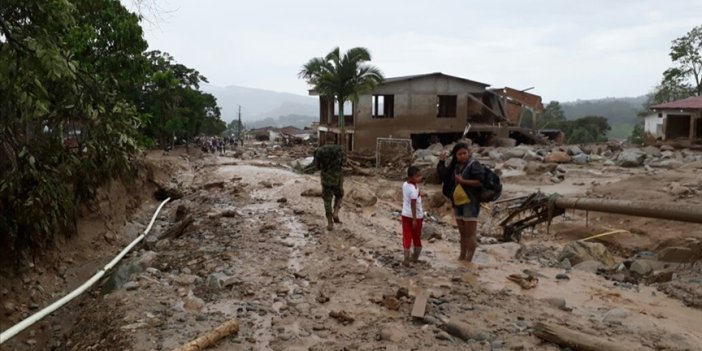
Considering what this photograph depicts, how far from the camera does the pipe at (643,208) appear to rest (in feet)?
21.3

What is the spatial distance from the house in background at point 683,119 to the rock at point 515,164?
877 cm

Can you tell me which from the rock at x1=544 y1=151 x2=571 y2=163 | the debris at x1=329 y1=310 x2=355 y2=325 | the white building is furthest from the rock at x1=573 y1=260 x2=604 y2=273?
the white building

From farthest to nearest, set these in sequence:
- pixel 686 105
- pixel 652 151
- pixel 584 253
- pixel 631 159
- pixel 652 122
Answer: pixel 652 122
pixel 686 105
pixel 652 151
pixel 631 159
pixel 584 253

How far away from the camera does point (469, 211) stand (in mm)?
6117

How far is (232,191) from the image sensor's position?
1356cm

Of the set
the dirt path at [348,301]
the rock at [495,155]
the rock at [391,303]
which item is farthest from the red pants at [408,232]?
the rock at [495,155]

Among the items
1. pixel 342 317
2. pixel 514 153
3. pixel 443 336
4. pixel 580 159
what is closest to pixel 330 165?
pixel 342 317

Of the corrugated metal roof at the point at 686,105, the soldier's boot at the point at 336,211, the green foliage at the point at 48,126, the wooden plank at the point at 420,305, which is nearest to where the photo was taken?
the wooden plank at the point at 420,305

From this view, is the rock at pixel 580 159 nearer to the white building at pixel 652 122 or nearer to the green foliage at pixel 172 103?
the white building at pixel 652 122

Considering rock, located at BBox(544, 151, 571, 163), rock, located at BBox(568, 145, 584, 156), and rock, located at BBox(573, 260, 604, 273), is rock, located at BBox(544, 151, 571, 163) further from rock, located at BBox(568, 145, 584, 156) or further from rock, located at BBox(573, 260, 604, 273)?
rock, located at BBox(573, 260, 604, 273)

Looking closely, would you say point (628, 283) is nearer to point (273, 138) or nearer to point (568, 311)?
point (568, 311)

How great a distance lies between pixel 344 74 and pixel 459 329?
1983cm

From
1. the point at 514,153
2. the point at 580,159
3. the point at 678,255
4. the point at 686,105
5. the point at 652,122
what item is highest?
the point at 686,105

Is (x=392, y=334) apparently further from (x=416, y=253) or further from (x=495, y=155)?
(x=495, y=155)
